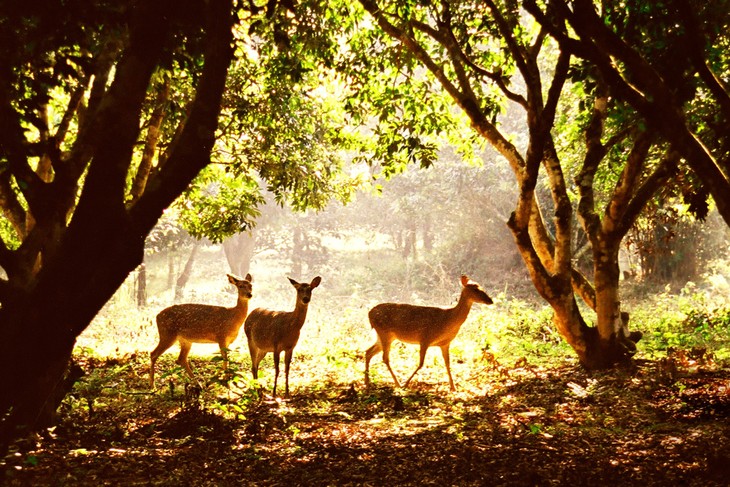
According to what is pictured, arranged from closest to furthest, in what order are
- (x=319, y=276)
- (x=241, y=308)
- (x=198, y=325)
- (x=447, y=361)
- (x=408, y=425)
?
(x=408, y=425) → (x=447, y=361) → (x=198, y=325) → (x=241, y=308) → (x=319, y=276)

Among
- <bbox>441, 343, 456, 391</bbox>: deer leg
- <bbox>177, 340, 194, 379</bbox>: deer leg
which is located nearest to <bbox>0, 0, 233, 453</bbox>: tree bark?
<bbox>177, 340, 194, 379</bbox>: deer leg

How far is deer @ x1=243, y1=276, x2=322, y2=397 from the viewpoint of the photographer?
938cm

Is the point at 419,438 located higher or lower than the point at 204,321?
lower

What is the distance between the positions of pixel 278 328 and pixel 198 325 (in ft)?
5.95

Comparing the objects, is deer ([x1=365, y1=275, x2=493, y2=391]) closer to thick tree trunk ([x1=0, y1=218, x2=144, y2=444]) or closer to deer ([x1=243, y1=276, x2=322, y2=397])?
deer ([x1=243, y1=276, x2=322, y2=397])

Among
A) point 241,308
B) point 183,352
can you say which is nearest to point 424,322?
point 241,308

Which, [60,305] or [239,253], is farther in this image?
[239,253]

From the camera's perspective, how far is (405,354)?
43.6 feet

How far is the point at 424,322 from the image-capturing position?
405 inches

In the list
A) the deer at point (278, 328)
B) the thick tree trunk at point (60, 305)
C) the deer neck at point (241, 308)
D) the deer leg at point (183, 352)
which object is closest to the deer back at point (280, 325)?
the deer at point (278, 328)

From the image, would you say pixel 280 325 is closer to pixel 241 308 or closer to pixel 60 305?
pixel 241 308

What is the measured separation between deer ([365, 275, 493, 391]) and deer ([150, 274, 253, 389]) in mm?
2416

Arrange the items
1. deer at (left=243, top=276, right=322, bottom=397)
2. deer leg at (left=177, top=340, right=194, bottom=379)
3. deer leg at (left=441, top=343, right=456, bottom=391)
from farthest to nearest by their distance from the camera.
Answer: deer leg at (left=177, top=340, right=194, bottom=379)
deer leg at (left=441, top=343, right=456, bottom=391)
deer at (left=243, top=276, right=322, bottom=397)

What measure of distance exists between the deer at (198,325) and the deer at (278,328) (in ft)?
1.63
